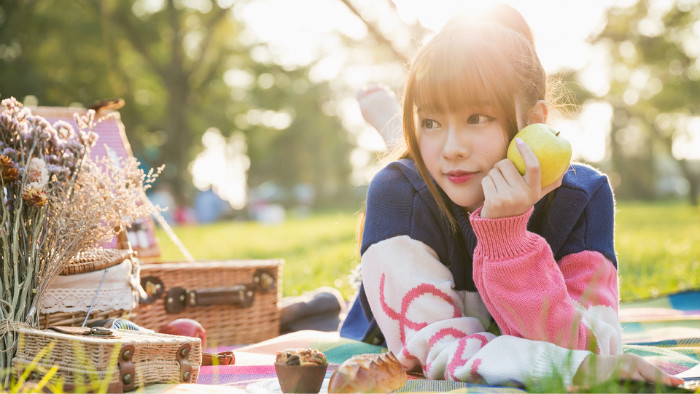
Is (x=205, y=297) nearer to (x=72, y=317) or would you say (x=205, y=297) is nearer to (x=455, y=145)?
(x=72, y=317)

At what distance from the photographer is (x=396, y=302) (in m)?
2.12

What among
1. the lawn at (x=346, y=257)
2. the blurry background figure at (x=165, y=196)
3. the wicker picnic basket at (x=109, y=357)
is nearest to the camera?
the wicker picnic basket at (x=109, y=357)

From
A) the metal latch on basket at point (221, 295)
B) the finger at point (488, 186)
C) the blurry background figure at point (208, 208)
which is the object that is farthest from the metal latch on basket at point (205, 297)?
the blurry background figure at point (208, 208)

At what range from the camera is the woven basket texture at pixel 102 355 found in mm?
1745

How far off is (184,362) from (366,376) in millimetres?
568

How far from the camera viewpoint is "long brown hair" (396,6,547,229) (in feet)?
6.42

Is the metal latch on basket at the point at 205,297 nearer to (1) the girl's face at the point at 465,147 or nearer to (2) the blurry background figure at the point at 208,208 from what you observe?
(1) the girl's face at the point at 465,147

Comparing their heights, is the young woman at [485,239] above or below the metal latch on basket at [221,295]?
above

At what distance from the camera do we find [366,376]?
5.39ft

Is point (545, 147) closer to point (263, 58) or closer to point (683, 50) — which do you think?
point (683, 50)

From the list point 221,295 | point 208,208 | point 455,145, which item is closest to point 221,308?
point 221,295

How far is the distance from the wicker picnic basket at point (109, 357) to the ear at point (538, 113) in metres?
1.21

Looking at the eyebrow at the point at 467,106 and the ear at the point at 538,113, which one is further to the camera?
the ear at the point at 538,113

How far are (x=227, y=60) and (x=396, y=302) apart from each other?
2365cm
